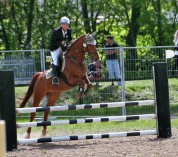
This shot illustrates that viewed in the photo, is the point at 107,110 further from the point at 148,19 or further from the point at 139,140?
the point at 148,19

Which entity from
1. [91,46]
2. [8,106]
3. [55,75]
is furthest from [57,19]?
[8,106]

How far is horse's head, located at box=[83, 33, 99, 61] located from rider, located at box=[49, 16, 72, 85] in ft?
1.68

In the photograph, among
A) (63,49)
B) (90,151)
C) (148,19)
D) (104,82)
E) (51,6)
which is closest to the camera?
(90,151)

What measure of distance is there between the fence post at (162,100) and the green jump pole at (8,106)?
2880 millimetres

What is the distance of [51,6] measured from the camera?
105 feet

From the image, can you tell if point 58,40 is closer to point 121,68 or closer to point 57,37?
point 57,37

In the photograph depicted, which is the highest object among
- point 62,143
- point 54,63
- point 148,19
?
point 148,19

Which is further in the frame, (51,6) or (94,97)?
(51,6)

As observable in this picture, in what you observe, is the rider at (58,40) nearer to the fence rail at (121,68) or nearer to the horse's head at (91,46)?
the horse's head at (91,46)

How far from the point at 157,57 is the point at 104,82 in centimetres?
174

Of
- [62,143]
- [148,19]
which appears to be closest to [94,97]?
[62,143]

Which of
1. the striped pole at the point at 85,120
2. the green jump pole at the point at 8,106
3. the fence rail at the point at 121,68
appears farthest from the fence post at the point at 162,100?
the fence rail at the point at 121,68

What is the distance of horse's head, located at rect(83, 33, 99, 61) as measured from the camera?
528 inches

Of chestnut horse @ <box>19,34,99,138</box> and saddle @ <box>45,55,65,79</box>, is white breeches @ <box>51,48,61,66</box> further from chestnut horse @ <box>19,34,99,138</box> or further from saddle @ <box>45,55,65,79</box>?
chestnut horse @ <box>19,34,99,138</box>
